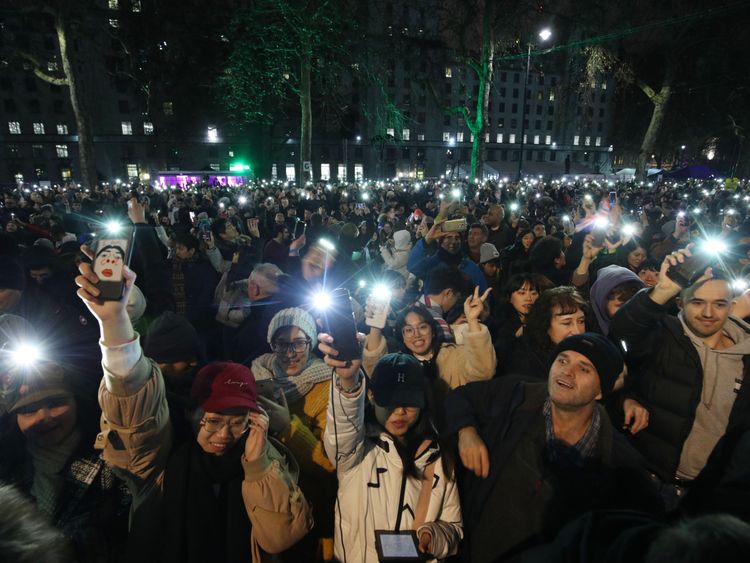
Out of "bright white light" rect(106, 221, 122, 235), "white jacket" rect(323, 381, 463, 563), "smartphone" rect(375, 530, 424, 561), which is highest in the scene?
"bright white light" rect(106, 221, 122, 235)

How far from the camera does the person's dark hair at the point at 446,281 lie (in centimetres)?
390

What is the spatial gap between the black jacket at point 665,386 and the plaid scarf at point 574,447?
30.1 inches

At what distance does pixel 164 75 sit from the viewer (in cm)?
3912

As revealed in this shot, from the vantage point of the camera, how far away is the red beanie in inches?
74.6

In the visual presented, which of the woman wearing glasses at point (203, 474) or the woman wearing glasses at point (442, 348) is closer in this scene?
the woman wearing glasses at point (203, 474)

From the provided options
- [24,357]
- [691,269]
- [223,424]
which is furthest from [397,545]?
[691,269]

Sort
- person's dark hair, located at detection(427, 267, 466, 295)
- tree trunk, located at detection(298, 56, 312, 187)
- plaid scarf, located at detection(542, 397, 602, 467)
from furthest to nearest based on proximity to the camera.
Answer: tree trunk, located at detection(298, 56, 312, 187), person's dark hair, located at detection(427, 267, 466, 295), plaid scarf, located at detection(542, 397, 602, 467)

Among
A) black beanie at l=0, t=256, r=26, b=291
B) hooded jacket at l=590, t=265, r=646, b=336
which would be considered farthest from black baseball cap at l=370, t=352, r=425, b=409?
black beanie at l=0, t=256, r=26, b=291

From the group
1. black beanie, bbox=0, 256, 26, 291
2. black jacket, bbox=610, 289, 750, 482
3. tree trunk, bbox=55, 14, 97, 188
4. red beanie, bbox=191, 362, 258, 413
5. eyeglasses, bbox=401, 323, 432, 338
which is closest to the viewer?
red beanie, bbox=191, 362, 258, 413

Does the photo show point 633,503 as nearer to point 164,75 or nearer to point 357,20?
point 357,20

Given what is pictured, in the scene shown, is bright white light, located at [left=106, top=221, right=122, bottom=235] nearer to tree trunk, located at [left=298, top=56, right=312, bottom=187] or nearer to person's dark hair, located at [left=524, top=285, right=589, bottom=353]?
person's dark hair, located at [left=524, top=285, right=589, bottom=353]

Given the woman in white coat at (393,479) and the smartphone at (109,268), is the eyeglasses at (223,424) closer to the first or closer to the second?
the woman in white coat at (393,479)

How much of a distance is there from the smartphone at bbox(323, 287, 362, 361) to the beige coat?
572 mm

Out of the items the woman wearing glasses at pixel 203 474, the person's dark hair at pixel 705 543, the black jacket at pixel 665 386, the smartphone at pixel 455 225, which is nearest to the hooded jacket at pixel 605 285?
the black jacket at pixel 665 386
